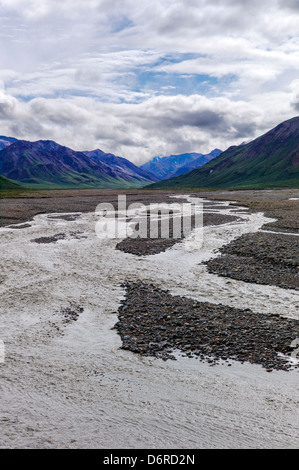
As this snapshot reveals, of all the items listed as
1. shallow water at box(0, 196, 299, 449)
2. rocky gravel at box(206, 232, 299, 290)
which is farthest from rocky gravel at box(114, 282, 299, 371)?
rocky gravel at box(206, 232, 299, 290)

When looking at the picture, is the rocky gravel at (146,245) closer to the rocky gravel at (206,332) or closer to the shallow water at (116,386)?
the shallow water at (116,386)

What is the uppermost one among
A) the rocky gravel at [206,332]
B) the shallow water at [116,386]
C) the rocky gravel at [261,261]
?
the rocky gravel at [261,261]

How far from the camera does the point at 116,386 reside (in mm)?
11445

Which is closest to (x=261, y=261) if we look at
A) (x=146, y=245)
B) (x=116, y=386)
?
(x=146, y=245)

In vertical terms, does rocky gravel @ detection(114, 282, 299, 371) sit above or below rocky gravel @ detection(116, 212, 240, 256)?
below

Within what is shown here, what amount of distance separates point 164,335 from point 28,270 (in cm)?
1368

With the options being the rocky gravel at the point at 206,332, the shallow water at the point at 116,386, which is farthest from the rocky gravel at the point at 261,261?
the rocky gravel at the point at 206,332

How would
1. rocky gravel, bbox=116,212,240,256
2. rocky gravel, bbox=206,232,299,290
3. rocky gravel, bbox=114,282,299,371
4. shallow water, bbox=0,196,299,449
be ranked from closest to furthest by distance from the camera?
shallow water, bbox=0,196,299,449 < rocky gravel, bbox=114,282,299,371 < rocky gravel, bbox=206,232,299,290 < rocky gravel, bbox=116,212,240,256

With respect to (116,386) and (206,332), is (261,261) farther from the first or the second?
(116,386)

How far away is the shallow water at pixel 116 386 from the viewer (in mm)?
9234

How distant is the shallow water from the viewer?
9.23 metres

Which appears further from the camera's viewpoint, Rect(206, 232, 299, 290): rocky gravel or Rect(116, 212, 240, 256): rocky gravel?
Rect(116, 212, 240, 256): rocky gravel

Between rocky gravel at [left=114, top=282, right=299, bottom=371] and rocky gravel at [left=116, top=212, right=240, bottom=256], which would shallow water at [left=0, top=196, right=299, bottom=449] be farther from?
rocky gravel at [left=116, top=212, right=240, bottom=256]
